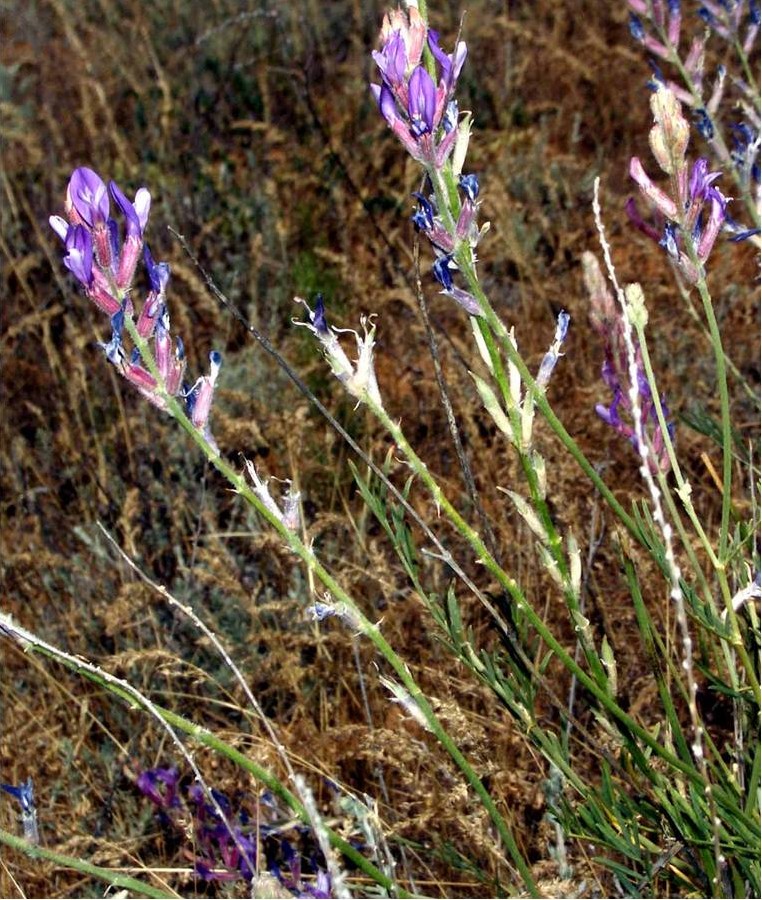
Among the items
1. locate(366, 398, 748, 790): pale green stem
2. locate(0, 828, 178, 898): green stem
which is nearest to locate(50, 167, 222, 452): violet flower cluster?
locate(366, 398, 748, 790): pale green stem

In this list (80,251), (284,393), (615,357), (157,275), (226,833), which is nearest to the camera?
(80,251)

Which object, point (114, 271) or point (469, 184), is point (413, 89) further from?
point (114, 271)

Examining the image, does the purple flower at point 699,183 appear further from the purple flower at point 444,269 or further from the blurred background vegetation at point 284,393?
the blurred background vegetation at point 284,393

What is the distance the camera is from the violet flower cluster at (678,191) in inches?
52.1

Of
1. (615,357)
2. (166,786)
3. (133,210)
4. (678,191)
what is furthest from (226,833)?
(678,191)

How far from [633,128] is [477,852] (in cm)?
314

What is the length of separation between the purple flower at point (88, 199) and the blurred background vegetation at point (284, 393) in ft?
2.18

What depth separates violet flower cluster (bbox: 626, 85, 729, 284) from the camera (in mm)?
1324

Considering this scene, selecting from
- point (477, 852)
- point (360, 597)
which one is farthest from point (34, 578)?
point (477, 852)

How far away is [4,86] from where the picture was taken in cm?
504

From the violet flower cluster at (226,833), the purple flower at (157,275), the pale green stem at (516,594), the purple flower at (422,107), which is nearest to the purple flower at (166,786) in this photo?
the violet flower cluster at (226,833)

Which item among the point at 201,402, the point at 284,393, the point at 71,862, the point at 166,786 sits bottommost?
the point at 166,786

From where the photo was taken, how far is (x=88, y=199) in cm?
122

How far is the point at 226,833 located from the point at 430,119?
130 cm
